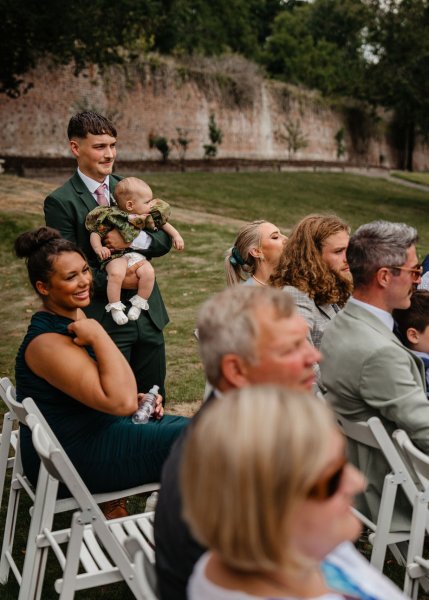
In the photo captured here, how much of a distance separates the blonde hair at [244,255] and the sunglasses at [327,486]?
3371mm

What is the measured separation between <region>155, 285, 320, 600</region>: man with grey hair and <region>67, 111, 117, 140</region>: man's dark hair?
255cm

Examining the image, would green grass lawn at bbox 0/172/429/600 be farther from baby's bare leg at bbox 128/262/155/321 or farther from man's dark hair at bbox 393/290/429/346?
man's dark hair at bbox 393/290/429/346

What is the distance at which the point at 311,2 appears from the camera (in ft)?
250

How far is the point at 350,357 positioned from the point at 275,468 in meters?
1.97

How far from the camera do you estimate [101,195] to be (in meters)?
4.71

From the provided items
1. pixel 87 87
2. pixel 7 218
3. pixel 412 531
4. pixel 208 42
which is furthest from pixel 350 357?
pixel 208 42

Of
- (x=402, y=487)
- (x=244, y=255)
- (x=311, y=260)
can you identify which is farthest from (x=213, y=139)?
(x=402, y=487)

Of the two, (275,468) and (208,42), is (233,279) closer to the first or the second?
(275,468)

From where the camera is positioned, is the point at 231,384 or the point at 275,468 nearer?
the point at 275,468

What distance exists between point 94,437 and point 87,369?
0.40 m

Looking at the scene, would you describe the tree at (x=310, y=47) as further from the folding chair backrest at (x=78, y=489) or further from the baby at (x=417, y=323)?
the folding chair backrest at (x=78, y=489)

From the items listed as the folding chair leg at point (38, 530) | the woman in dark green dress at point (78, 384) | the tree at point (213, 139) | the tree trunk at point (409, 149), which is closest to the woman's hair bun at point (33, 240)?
the woman in dark green dress at point (78, 384)

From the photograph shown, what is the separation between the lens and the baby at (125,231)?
14.8ft

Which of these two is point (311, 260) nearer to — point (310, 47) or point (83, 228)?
point (83, 228)
